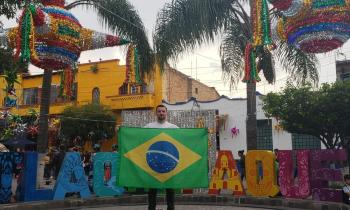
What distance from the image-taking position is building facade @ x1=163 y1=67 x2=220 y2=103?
33.5m

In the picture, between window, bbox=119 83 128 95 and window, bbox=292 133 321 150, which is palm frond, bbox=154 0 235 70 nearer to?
window, bbox=292 133 321 150

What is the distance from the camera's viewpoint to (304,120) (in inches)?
841

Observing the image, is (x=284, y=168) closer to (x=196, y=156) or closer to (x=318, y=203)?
(x=318, y=203)

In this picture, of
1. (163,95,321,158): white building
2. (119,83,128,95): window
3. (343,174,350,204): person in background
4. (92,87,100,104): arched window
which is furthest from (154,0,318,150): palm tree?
(92,87,100,104): arched window

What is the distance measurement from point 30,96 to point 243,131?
18414 millimetres

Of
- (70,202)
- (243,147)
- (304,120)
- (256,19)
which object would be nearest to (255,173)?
(256,19)

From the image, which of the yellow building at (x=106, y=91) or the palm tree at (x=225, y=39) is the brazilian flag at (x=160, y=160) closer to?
the palm tree at (x=225, y=39)

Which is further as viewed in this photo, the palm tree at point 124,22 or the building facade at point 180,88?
the building facade at point 180,88

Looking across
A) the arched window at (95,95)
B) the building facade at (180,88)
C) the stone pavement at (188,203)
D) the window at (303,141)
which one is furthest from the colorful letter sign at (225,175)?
the arched window at (95,95)

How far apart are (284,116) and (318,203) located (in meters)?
13.2

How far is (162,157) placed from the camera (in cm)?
707

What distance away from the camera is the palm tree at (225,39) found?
44.0ft

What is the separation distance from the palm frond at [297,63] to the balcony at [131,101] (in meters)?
17.2

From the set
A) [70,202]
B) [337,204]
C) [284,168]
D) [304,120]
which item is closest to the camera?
[337,204]
